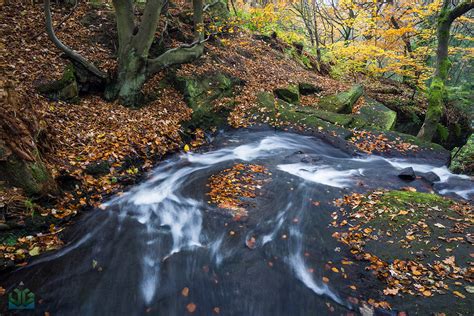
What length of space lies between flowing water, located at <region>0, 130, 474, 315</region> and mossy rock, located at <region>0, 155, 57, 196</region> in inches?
34.4

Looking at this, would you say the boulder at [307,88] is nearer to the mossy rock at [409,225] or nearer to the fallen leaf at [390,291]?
the mossy rock at [409,225]

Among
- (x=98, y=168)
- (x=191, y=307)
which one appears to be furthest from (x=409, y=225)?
(x=98, y=168)

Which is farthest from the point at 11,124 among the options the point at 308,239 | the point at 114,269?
the point at 308,239

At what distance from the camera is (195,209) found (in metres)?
6.09

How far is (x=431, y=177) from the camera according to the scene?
7777mm

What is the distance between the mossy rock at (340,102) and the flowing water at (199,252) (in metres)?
4.73

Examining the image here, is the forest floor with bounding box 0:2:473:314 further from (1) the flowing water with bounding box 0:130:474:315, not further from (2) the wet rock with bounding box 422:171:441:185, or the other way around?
(2) the wet rock with bounding box 422:171:441:185

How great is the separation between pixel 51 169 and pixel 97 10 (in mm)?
7585

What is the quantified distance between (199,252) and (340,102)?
30.8ft

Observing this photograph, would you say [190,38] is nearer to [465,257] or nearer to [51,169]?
[51,169]

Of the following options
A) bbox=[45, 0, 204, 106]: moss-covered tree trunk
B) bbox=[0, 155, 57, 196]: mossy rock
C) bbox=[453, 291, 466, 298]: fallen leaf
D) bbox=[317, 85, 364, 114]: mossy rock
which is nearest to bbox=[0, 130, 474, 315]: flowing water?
bbox=[0, 155, 57, 196]: mossy rock

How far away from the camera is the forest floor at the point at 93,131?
14.9 ft

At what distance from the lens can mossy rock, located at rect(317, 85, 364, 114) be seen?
1193 cm

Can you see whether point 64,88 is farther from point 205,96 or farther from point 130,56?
point 205,96
